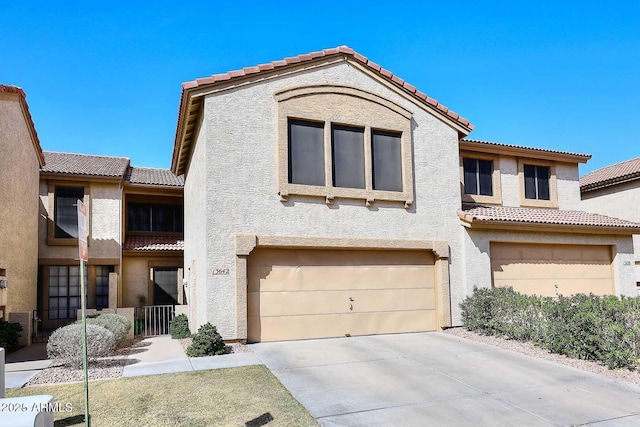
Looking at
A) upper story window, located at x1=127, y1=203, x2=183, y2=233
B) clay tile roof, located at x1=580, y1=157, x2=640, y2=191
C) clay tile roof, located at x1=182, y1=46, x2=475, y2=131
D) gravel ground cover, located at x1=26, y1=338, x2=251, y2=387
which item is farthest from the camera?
clay tile roof, located at x1=580, y1=157, x2=640, y2=191

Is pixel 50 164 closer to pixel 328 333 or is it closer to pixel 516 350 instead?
pixel 328 333

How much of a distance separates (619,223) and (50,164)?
24.3m

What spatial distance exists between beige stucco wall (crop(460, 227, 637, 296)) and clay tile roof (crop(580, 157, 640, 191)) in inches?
274

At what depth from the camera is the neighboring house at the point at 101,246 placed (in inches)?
746

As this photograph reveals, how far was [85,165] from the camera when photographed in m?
21.2

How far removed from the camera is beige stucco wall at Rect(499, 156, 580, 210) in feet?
59.0

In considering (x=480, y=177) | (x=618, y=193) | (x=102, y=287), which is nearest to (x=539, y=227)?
(x=480, y=177)

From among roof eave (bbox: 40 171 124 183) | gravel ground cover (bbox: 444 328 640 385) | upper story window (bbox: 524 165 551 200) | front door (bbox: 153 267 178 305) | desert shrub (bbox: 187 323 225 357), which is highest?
roof eave (bbox: 40 171 124 183)

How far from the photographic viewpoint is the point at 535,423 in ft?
21.7

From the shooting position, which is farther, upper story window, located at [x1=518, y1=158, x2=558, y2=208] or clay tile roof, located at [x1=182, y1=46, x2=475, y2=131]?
upper story window, located at [x1=518, y1=158, x2=558, y2=208]

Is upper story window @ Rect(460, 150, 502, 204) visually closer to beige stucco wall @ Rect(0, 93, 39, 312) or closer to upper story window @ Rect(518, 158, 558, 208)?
upper story window @ Rect(518, 158, 558, 208)

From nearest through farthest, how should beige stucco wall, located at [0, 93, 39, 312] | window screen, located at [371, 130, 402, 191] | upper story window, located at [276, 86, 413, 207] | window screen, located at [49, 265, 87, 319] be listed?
upper story window, located at [276, 86, 413, 207]
beige stucco wall, located at [0, 93, 39, 312]
window screen, located at [371, 130, 402, 191]
window screen, located at [49, 265, 87, 319]

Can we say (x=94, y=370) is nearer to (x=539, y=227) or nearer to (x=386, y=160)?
(x=386, y=160)

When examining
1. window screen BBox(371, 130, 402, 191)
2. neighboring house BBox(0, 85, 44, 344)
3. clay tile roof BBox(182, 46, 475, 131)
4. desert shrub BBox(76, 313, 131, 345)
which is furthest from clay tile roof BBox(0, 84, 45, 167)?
window screen BBox(371, 130, 402, 191)
